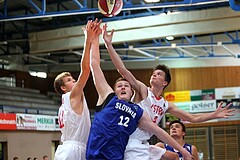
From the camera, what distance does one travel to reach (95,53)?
17.6 ft

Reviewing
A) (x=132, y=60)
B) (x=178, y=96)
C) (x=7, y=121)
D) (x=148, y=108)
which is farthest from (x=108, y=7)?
(x=178, y=96)

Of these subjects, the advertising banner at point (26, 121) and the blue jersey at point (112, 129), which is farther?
the advertising banner at point (26, 121)

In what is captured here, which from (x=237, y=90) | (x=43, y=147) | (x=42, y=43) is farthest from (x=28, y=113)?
(x=237, y=90)

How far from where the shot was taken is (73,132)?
5422 mm

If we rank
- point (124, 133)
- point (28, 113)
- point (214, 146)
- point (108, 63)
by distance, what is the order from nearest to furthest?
point (124, 133), point (28, 113), point (214, 146), point (108, 63)

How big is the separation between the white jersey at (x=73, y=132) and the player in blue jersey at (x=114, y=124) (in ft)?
1.73

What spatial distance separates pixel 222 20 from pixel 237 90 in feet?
29.4

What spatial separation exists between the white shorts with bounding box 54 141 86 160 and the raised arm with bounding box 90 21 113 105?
668 mm

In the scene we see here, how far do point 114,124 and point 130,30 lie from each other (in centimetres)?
1450

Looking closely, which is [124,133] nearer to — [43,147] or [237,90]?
[43,147]

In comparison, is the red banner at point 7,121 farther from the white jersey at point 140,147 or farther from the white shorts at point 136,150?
the white shorts at point 136,150

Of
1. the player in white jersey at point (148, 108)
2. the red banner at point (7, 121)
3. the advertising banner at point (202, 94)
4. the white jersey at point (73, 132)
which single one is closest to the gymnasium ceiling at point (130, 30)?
the advertising banner at point (202, 94)

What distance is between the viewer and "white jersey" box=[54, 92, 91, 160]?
5344 millimetres

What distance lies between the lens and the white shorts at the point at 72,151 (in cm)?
532
